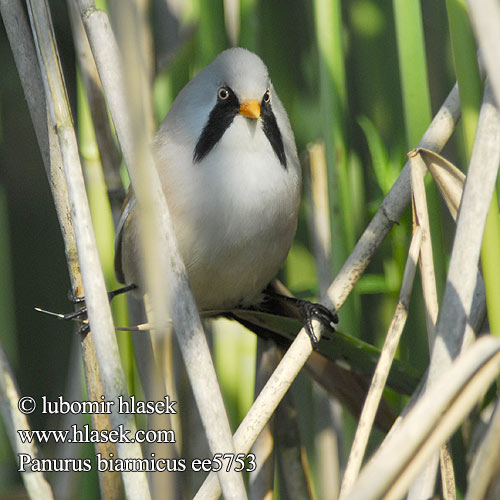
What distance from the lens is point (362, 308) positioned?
5.87 ft

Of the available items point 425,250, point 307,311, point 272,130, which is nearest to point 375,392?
point 425,250

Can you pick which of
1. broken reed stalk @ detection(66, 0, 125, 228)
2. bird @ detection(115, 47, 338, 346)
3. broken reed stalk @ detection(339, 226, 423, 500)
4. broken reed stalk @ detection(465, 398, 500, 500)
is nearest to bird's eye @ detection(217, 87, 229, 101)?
bird @ detection(115, 47, 338, 346)

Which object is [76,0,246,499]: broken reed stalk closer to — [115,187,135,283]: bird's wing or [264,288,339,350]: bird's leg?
[264,288,339,350]: bird's leg

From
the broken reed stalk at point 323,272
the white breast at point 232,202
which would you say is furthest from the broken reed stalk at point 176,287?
the broken reed stalk at point 323,272

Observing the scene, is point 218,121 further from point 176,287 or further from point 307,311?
point 176,287

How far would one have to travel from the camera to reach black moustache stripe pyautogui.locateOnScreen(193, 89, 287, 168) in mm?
1453

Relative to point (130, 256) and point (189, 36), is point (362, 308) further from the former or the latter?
point (189, 36)

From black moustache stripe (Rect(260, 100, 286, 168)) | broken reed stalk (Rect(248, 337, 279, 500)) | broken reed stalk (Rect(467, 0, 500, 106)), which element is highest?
black moustache stripe (Rect(260, 100, 286, 168))

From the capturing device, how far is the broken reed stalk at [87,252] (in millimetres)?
1040

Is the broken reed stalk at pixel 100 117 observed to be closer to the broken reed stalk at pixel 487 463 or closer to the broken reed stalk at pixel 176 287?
the broken reed stalk at pixel 176 287

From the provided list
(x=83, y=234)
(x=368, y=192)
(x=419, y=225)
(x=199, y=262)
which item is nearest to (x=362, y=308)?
(x=368, y=192)

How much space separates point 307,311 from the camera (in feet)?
4.81

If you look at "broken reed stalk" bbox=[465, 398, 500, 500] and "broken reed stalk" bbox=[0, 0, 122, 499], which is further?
"broken reed stalk" bbox=[0, 0, 122, 499]

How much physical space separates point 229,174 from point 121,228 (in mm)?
305
